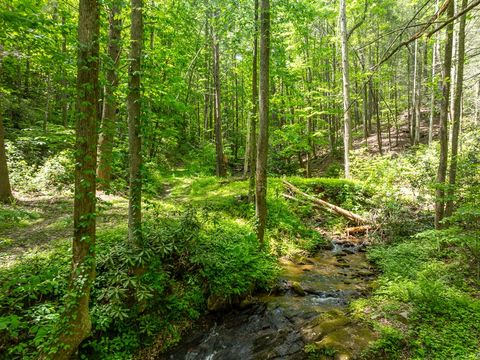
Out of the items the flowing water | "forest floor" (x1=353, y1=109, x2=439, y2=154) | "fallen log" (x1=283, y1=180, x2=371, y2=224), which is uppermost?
"forest floor" (x1=353, y1=109, x2=439, y2=154)

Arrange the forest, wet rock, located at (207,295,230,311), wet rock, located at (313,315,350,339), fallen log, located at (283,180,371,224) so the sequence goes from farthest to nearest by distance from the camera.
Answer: fallen log, located at (283,180,371,224), wet rock, located at (207,295,230,311), wet rock, located at (313,315,350,339), the forest

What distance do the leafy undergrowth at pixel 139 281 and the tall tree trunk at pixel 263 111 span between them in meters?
0.55

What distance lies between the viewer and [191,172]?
61.2 feet

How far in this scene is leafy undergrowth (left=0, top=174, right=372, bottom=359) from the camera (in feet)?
14.1

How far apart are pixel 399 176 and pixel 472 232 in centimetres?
508

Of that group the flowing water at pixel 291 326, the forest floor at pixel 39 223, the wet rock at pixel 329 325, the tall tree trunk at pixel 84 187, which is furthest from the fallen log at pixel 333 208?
the tall tree trunk at pixel 84 187

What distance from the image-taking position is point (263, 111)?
7.33 m

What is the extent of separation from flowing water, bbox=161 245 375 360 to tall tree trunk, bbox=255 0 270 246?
1673mm

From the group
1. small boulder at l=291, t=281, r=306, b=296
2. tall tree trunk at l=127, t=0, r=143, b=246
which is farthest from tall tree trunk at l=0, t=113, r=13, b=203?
small boulder at l=291, t=281, r=306, b=296

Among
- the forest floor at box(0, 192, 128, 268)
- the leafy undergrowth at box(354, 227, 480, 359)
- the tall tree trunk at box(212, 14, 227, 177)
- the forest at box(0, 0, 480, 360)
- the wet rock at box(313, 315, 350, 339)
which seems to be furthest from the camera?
the tall tree trunk at box(212, 14, 227, 177)

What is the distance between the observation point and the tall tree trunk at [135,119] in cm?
503

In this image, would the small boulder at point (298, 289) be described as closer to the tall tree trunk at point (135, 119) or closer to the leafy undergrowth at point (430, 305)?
the leafy undergrowth at point (430, 305)

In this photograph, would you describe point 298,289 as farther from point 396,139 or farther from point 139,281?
point 396,139

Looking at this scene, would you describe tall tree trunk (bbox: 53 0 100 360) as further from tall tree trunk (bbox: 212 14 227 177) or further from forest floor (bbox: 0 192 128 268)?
tall tree trunk (bbox: 212 14 227 177)
